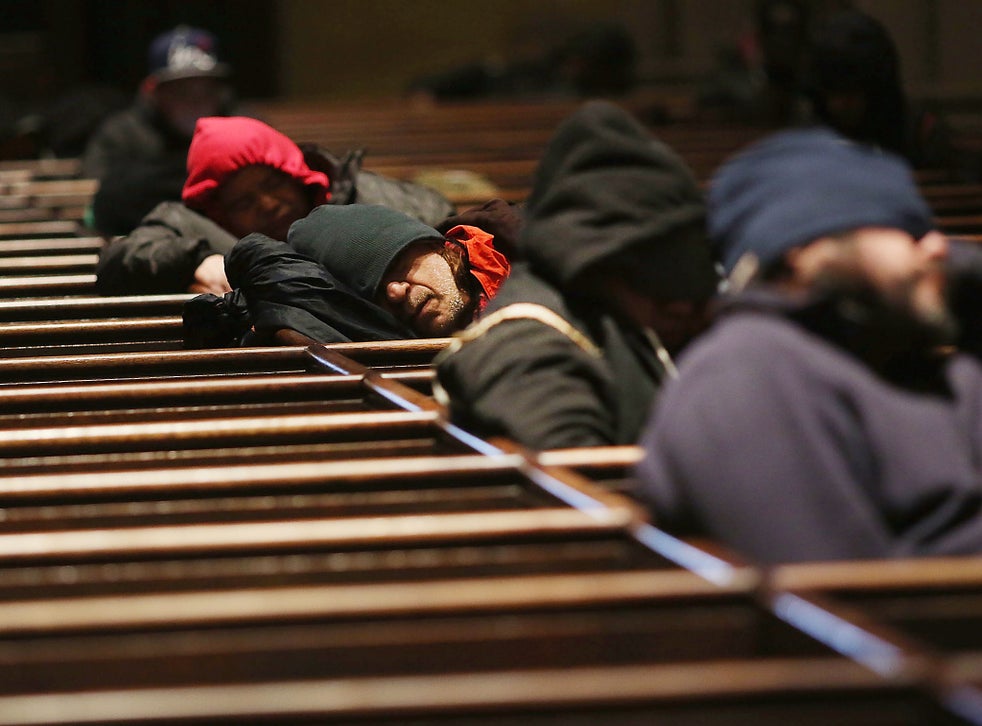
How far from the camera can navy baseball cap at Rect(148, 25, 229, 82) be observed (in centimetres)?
698

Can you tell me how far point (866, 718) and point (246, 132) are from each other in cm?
307

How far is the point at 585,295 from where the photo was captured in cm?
262

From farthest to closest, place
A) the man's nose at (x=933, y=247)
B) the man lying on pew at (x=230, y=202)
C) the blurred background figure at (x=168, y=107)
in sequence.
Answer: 1. the blurred background figure at (x=168, y=107)
2. the man lying on pew at (x=230, y=202)
3. the man's nose at (x=933, y=247)

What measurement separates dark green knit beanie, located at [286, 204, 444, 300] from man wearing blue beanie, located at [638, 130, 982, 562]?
50.2 inches

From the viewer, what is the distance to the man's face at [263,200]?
426cm

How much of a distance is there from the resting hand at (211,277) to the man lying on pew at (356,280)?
387 mm

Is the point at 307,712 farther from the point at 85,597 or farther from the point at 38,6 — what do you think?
the point at 38,6

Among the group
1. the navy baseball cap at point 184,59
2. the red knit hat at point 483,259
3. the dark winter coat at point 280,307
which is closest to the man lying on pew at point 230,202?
the dark winter coat at point 280,307

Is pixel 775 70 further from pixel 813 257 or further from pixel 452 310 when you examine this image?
pixel 813 257

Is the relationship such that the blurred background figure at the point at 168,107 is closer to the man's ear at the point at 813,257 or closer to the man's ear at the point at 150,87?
the man's ear at the point at 150,87

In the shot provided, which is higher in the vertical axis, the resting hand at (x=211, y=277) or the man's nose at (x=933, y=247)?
the man's nose at (x=933, y=247)

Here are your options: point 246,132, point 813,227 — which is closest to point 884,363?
point 813,227

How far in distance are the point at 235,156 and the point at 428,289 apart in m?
1.00

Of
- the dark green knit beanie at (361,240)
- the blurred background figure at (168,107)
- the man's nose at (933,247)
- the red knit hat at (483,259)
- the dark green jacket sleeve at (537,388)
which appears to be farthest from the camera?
the blurred background figure at (168,107)
